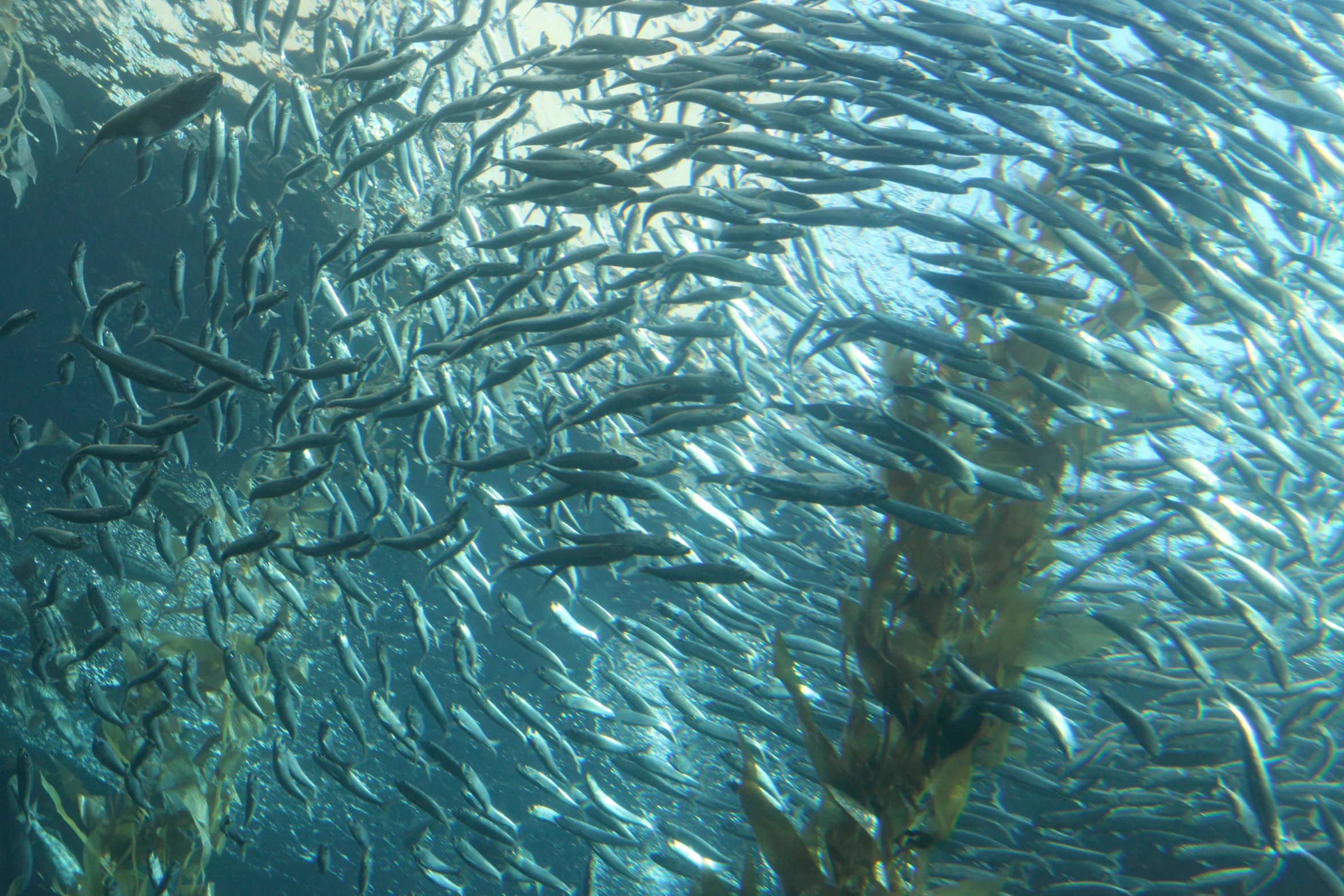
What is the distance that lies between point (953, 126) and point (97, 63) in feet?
36.9

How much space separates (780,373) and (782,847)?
6.75m

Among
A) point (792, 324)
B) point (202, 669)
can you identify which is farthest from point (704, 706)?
point (202, 669)

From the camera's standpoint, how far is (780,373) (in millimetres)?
9945

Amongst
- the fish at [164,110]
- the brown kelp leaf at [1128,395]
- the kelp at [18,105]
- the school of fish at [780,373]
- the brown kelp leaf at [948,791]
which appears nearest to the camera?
the fish at [164,110]

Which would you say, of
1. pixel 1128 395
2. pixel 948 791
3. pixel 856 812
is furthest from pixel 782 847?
pixel 1128 395

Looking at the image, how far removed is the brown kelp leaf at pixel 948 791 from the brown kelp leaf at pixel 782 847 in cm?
63

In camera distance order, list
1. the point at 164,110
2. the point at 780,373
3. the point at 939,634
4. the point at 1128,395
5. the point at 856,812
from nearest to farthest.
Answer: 1. the point at 164,110
2. the point at 856,812
3. the point at 939,634
4. the point at 1128,395
5. the point at 780,373

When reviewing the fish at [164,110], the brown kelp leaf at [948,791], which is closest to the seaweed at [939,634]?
the brown kelp leaf at [948,791]

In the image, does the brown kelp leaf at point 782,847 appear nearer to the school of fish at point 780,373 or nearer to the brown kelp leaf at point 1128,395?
the school of fish at point 780,373

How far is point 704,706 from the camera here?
30.8ft

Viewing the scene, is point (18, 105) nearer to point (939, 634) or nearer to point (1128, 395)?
point (939, 634)

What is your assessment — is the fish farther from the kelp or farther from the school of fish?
the kelp

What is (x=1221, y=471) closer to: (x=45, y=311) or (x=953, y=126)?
(x=953, y=126)

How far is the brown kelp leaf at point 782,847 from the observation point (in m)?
3.91
